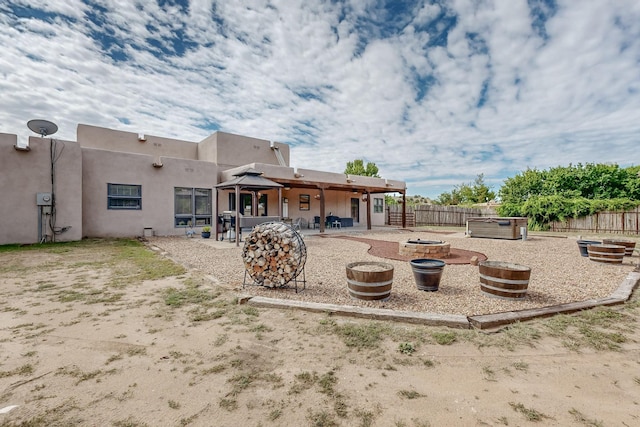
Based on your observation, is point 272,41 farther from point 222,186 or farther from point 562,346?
point 562,346

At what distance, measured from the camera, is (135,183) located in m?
12.1

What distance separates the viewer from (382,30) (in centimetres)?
1014

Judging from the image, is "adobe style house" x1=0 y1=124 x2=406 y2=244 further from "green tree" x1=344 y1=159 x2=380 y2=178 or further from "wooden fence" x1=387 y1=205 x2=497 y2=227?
"green tree" x1=344 y1=159 x2=380 y2=178

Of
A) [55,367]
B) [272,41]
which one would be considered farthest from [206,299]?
[272,41]

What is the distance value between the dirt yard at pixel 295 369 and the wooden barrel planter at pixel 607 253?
155 inches

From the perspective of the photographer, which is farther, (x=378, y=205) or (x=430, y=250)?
(x=378, y=205)

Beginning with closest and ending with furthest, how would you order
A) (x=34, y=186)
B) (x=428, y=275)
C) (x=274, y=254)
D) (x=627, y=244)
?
(x=428, y=275) → (x=274, y=254) → (x=627, y=244) → (x=34, y=186)

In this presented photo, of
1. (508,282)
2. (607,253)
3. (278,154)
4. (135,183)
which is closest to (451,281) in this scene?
(508,282)

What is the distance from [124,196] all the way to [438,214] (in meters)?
21.7

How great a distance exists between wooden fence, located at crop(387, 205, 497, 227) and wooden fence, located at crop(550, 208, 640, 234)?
5881mm

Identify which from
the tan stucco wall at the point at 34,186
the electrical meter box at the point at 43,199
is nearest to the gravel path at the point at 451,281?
the tan stucco wall at the point at 34,186

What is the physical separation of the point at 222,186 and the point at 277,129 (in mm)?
10130

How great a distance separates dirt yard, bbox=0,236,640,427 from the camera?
179 centimetres

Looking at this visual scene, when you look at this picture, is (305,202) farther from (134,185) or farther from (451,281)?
(451,281)
